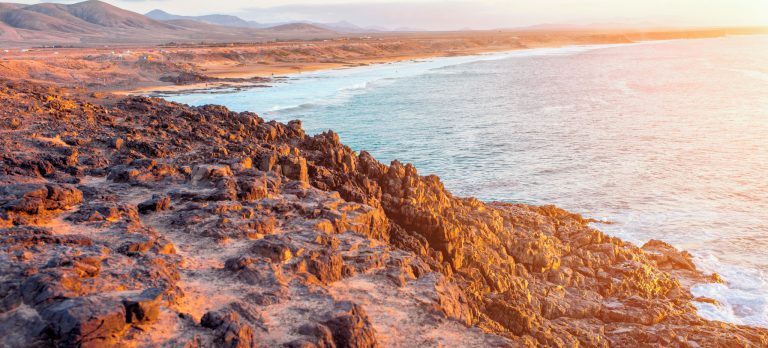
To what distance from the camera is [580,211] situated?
25.4 m

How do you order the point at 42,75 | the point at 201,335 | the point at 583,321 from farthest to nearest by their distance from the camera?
the point at 42,75, the point at 583,321, the point at 201,335

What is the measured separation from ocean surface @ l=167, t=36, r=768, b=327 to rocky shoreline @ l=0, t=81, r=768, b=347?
10.6 ft

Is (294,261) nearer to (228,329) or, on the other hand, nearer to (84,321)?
(228,329)

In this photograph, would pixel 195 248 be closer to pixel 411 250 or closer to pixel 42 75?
pixel 411 250

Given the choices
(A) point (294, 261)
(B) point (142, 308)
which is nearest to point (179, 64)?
(A) point (294, 261)

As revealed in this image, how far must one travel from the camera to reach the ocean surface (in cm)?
2322

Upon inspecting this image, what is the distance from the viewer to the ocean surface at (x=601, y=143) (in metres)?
23.2

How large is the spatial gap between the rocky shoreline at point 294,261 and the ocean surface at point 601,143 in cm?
324

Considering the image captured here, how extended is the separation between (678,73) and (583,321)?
8837cm

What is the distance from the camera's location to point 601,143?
39.7 metres

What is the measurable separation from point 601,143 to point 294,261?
31828 mm

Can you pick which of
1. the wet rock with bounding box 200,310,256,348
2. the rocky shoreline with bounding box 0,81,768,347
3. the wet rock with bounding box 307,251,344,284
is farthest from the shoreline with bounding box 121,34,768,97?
the wet rock with bounding box 200,310,256,348

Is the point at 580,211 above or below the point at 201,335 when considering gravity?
below

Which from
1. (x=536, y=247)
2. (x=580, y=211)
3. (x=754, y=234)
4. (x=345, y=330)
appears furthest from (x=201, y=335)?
(x=754, y=234)
